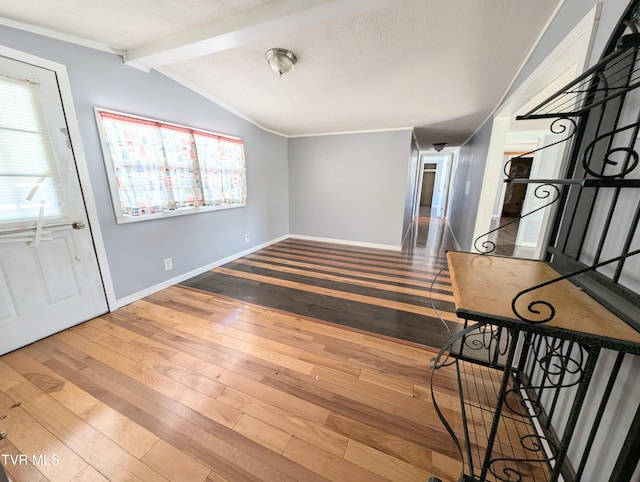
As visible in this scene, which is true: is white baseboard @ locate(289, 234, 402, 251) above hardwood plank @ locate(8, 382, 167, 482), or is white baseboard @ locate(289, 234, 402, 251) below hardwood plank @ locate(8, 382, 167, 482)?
above

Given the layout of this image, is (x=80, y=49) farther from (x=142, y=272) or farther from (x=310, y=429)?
(x=310, y=429)

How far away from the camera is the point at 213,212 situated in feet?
11.1

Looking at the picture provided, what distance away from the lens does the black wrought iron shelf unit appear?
0.64 meters

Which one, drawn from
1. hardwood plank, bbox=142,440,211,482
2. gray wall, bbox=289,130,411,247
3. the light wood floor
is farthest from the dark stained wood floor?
hardwood plank, bbox=142,440,211,482

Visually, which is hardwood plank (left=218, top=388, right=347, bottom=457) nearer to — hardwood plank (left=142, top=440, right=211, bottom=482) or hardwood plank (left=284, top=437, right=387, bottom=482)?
hardwood plank (left=284, top=437, right=387, bottom=482)

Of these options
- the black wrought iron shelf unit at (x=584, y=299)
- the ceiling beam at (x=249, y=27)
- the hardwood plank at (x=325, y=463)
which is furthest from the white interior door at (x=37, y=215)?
the black wrought iron shelf unit at (x=584, y=299)

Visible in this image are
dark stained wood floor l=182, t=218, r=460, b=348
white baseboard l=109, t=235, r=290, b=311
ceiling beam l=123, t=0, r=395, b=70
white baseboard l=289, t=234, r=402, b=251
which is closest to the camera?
ceiling beam l=123, t=0, r=395, b=70

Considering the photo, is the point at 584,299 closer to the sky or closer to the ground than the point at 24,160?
closer to the ground

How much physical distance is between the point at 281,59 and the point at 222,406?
8.68ft

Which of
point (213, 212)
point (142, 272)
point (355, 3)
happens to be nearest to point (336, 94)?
point (355, 3)

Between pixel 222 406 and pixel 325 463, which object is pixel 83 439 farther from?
pixel 325 463

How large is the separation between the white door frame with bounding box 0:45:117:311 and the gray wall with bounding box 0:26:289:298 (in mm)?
39

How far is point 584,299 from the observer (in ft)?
2.54
